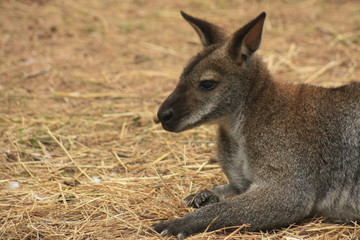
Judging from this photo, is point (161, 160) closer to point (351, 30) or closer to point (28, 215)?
point (28, 215)

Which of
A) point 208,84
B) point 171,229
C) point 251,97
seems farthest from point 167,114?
point 171,229

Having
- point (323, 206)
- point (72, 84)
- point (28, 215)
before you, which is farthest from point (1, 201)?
point (72, 84)

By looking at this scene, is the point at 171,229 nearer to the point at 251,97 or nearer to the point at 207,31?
the point at 251,97

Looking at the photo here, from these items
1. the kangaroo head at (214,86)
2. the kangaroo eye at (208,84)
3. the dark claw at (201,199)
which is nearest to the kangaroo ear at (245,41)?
the kangaroo head at (214,86)

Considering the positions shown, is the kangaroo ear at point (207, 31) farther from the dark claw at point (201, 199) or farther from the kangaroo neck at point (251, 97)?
the dark claw at point (201, 199)

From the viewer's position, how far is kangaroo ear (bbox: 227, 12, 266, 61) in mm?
4376

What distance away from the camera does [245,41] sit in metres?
4.54

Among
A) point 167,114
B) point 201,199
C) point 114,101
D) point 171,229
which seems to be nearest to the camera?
point 171,229

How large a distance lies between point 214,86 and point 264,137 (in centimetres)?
62

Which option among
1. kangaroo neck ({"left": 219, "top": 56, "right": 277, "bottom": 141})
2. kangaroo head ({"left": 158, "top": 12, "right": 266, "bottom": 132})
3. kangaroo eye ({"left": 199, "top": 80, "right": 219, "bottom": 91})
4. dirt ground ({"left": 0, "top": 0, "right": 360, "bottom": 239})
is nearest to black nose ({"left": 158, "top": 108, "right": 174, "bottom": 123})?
kangaroo head ({"left": 158, "top": 12, "right": 266, "bottom": 132})

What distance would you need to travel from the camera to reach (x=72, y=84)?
25.9 ft

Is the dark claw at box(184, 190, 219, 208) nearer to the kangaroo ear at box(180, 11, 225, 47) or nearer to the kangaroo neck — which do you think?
the kangaroo neck

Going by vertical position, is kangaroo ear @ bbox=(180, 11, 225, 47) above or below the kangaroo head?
above

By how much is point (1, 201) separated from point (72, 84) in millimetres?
3527
